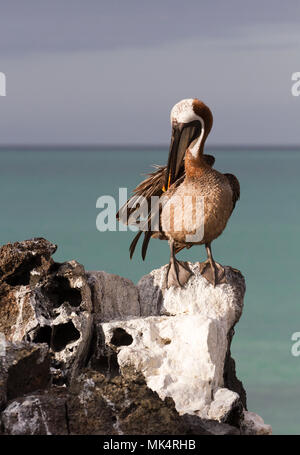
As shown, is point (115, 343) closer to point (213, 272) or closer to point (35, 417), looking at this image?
point (213, 272)

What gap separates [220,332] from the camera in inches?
298


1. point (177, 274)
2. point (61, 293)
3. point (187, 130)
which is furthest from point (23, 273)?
point (187, 130)

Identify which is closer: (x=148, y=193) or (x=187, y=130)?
(x=187, y=130)

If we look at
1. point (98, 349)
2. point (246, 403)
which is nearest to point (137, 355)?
point (98, 349)

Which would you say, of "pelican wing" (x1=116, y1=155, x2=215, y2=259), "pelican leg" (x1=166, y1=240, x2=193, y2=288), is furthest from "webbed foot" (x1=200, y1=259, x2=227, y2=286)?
"pelican wing" (x1=116, y1=155, x2=215, y2=259)

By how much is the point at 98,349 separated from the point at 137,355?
0.42 m

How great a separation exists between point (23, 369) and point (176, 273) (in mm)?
1989

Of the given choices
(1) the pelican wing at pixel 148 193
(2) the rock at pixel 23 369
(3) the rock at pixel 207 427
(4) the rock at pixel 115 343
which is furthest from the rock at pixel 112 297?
(3) the rock at pixel 207 427

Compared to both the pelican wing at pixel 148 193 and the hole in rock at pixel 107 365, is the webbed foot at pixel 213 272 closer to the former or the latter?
the pelican wing at pixel 148 193

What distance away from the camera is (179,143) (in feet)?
25.8

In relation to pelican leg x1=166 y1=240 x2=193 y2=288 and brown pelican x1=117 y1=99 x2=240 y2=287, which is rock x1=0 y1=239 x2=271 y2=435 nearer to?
pelican leg x1=166 y1=240 x2=193 y2=288

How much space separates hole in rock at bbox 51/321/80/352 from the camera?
24.2ft

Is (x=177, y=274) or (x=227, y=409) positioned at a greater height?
(x=177, y=274)
